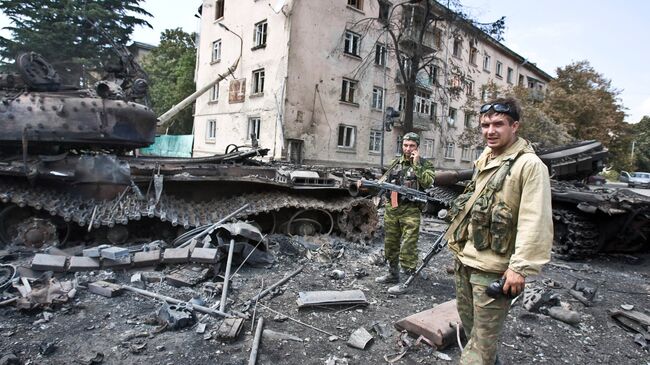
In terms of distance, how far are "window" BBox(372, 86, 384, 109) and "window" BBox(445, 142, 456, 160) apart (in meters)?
8.57

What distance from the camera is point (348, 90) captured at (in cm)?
2072

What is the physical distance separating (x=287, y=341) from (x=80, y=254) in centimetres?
356

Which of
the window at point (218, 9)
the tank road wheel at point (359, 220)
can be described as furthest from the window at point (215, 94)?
the tank road wheel at point (359, 220)

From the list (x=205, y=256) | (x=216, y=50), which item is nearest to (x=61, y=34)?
(x=216, y=50)

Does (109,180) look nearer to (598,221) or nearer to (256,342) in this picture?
(256,342)

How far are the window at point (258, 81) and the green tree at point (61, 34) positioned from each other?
10.6 meters

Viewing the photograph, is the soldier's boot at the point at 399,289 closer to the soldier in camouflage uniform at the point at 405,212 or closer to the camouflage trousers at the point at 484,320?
the soldier in camouflage uniform at the point at 405,212

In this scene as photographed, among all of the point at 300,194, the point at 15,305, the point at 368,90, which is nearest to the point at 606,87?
the point at 368,90

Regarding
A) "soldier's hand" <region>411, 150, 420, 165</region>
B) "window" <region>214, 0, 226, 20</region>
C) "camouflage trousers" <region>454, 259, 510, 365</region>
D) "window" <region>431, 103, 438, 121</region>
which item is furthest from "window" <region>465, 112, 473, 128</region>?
"camouflage trousers" <region>454, 259, 510, 365</region>

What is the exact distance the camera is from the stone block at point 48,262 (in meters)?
4.75

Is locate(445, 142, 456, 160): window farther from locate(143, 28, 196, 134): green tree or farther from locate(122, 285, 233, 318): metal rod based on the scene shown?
locate(122, 285, 233, 318): metal rod

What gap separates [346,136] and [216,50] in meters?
9.09

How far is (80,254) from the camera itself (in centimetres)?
553

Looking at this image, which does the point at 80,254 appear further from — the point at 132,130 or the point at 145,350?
the point at 145,350
